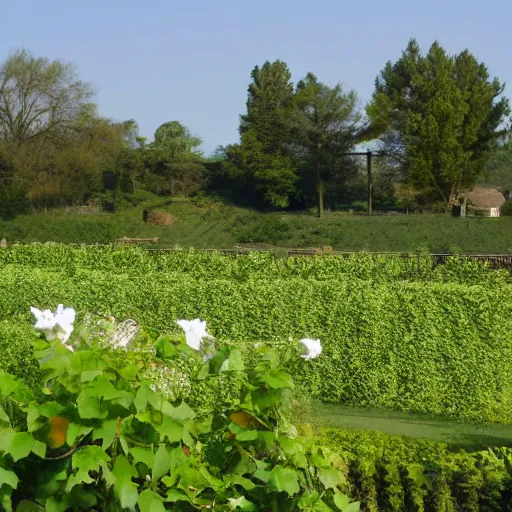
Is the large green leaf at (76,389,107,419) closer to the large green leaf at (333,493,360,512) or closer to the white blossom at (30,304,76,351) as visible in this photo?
the white blossom at (30,304,76,351)

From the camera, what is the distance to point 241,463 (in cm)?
325

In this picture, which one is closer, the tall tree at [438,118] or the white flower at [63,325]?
the white flower at [63,325]

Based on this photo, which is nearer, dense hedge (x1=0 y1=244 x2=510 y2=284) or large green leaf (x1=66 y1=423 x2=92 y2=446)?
large green leaf (x1=66 y1=423 x2=92 y2=446)

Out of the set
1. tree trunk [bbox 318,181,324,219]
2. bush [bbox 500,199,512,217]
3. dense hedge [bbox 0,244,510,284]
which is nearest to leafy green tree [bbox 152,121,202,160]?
tree trunk [bbox 318,181,324,219]

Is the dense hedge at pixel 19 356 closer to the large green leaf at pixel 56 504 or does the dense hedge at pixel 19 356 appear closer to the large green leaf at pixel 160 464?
the large green leaf at pixel 56 504

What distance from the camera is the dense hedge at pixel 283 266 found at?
548 inches

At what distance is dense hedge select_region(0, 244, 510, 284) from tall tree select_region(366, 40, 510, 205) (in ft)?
75.1

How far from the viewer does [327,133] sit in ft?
146

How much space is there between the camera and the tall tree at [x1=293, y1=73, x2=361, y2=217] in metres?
43.9

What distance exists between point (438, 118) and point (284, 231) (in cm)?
884

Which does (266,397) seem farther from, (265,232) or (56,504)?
(265,232)

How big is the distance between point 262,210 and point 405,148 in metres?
9.06

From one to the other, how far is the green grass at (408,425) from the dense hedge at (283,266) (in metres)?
3.50

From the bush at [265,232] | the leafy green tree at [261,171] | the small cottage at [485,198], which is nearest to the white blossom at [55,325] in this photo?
the bush at [265,232]
